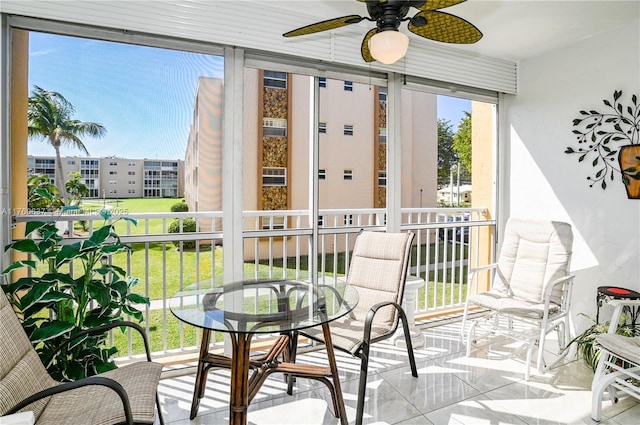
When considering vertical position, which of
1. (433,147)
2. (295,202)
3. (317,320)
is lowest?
(317,320)

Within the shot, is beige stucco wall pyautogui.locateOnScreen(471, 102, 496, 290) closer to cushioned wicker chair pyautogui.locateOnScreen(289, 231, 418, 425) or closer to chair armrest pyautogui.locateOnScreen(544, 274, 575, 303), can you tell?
chair armrest pyautogui.locateOnScreen(544, 274, 575, 303)

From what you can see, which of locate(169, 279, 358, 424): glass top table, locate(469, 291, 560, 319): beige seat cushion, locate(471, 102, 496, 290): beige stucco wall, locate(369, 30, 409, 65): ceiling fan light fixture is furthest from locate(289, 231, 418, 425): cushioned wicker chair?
locate(471, 102, 496, 290): beige stucco wall

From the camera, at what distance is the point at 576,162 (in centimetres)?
355

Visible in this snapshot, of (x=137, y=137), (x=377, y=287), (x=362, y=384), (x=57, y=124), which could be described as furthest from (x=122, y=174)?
(x=362, y=384)

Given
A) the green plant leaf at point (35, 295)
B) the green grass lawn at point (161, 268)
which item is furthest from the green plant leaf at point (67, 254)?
the green grass lawn at point (161, 268)

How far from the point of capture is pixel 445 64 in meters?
3.61

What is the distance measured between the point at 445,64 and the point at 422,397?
2.90 metres

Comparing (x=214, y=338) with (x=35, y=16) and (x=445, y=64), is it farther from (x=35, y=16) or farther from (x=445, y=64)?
(x=445, y=64)

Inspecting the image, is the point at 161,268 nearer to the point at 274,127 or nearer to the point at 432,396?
the point at 274,127

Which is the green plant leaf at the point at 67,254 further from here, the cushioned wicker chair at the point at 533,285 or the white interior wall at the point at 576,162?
the white interior wall at the point at 576,162

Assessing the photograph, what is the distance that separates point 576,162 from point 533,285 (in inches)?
50.0

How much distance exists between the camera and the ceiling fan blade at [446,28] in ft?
5.91

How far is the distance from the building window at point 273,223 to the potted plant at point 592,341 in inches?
97.7

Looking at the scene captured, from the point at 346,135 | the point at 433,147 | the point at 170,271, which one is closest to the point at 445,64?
the point at 433,147
